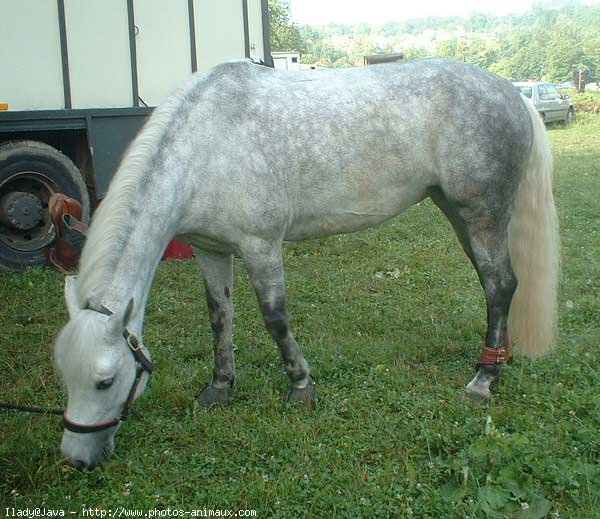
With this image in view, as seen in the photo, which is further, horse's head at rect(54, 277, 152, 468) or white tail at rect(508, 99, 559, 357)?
white tail at rect(508, 99, 559, 357)

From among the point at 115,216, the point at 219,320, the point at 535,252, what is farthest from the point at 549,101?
the point at 115,216

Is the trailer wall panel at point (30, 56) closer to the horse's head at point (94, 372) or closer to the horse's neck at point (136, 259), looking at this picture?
the horse's neck at point (136, 259)

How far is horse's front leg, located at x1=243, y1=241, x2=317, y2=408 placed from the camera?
359cm

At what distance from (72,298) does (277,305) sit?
3.75ft

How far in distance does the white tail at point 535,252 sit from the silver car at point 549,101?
1919 cm

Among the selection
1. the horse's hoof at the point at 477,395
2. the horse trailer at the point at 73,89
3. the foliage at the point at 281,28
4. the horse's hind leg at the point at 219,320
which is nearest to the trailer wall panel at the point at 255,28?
the horse trailer at the point at 73,89

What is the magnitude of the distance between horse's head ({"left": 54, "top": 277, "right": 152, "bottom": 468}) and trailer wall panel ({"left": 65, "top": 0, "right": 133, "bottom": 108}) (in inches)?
177

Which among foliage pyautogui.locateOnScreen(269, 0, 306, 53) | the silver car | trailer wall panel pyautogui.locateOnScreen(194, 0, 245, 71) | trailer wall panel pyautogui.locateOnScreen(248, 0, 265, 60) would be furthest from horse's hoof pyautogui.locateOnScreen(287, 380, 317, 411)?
foliage pyautogui.locateOnScreen(269, 0, 306, 53)

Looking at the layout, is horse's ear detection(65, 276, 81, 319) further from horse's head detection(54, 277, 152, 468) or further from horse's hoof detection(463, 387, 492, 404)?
horse's hoof detection(463, 387, 492, 404)

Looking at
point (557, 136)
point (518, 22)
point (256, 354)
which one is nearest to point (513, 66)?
point (557, 136)

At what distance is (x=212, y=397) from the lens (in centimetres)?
389

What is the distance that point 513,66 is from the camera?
53.1 metres

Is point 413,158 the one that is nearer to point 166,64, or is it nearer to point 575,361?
point 575,361

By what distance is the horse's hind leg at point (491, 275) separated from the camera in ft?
12.7
